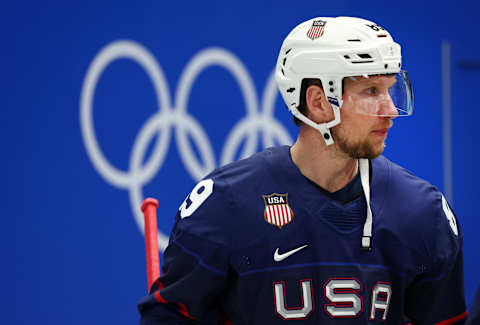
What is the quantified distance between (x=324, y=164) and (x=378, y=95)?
238mm

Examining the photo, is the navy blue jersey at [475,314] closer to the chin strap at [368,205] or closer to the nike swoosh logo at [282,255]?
the chin strap at [368,205]

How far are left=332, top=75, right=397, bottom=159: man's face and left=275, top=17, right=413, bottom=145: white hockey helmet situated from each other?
2 cm

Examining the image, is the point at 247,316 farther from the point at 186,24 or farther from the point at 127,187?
the point at 186,24

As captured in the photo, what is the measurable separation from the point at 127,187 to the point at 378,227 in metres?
1.92

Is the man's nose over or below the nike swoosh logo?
over

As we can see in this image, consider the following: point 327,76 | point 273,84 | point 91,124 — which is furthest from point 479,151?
point 327,76

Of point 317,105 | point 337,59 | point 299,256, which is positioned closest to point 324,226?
point 299,256

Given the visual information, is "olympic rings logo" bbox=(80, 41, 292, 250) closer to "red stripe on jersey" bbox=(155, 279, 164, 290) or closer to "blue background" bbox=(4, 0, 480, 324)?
"blue background" bbox=(4, 0, 480, 324)

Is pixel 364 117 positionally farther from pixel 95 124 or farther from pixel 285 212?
pixel 95 124

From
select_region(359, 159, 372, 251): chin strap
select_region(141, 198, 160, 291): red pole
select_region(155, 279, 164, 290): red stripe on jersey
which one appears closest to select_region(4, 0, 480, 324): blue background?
select_region(141, 198, 160, 291): red pole

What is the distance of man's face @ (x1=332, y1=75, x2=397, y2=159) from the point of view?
6.43ft

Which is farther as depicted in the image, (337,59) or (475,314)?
(337,59)

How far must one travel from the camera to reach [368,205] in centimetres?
203

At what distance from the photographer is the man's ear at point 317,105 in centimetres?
203
